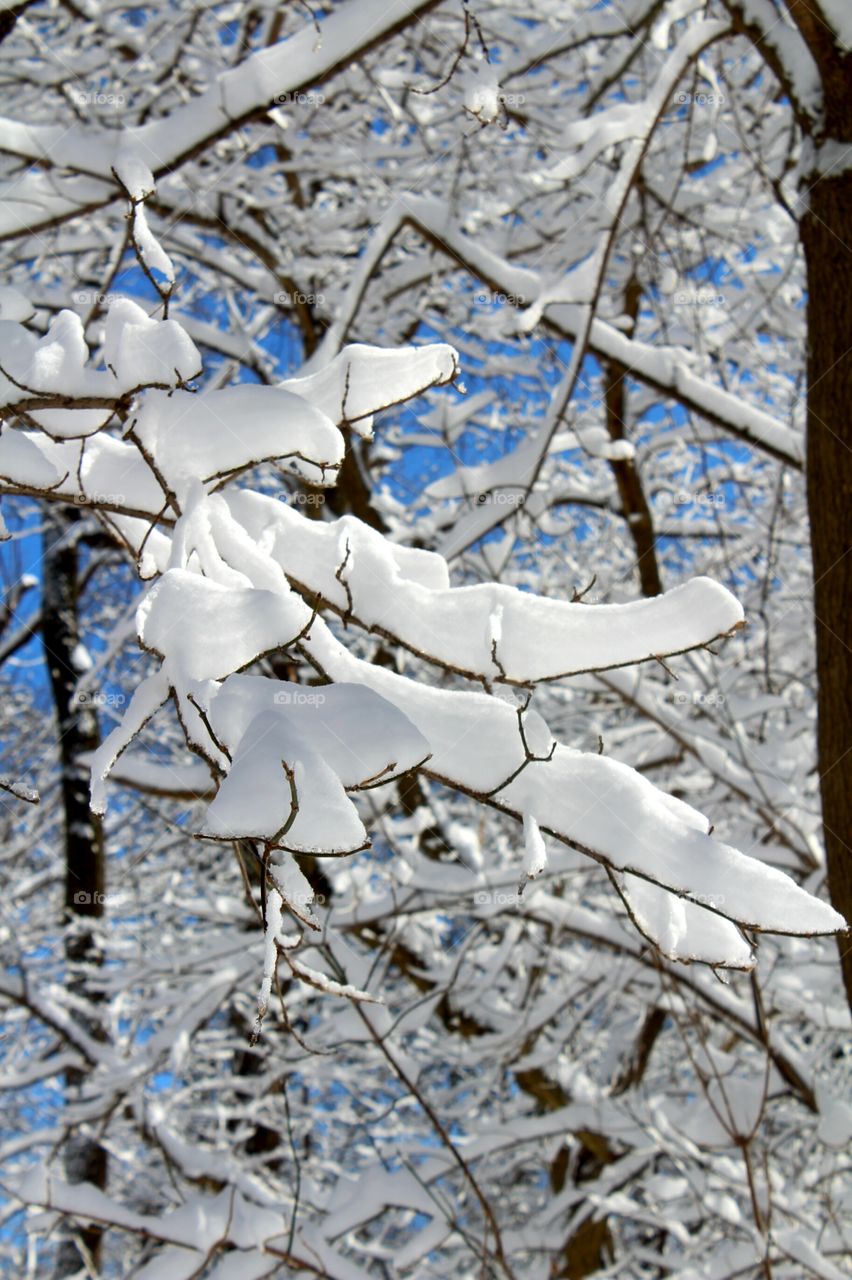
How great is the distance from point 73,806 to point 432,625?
7.92 m

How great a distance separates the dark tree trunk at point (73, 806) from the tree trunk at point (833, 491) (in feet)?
14.3

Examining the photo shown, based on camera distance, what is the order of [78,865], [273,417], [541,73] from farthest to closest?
1. [78,865]
2. [541,73]
3. [273,417]

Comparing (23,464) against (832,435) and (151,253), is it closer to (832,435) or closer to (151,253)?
(151,253)

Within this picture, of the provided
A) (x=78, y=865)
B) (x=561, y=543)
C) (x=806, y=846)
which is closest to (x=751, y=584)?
(x=561, y=543)

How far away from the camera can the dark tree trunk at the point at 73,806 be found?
6625 millimetres

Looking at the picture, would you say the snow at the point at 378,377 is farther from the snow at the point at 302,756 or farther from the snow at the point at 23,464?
the snow at the point at 302,756

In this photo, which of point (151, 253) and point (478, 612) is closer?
point (478, 612)

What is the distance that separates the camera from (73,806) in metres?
8.42

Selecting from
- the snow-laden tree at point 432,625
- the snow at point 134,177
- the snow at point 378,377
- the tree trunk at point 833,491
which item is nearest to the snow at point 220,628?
the snow-laden tree at point 432,625

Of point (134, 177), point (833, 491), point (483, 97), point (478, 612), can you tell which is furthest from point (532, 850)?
point (833, 491)

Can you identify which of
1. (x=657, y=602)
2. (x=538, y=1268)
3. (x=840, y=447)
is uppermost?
(x=840, y=447)

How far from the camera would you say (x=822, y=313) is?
103 inches

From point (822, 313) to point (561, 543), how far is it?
4666 mm

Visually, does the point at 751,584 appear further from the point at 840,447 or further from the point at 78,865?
the point at 78,865
